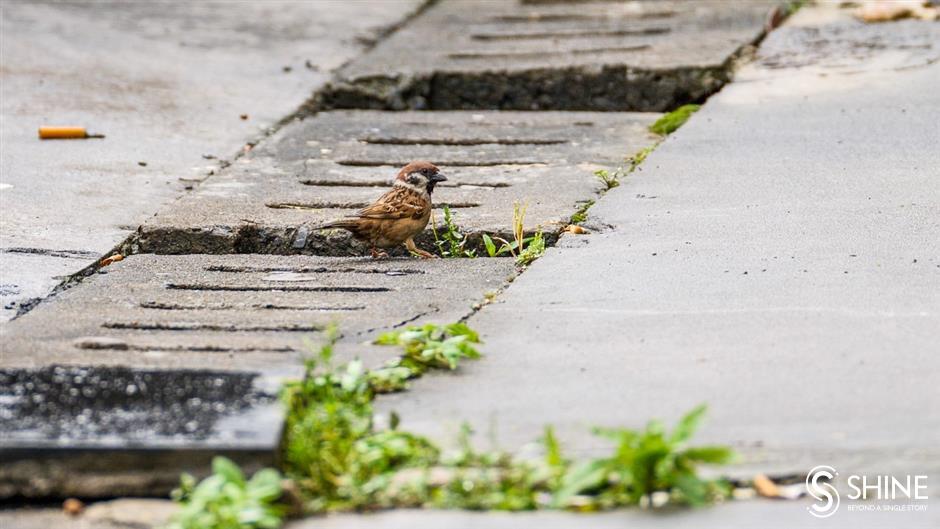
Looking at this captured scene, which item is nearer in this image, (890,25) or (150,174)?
(150,174)

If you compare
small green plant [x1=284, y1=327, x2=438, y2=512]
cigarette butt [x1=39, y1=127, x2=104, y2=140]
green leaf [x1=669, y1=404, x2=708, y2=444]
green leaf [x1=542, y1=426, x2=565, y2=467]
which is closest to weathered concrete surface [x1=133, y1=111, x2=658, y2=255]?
cigarette butt [x1=39, y1=127, x2=104, y2=140]

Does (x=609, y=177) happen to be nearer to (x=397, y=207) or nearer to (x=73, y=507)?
(x=397, y=207)

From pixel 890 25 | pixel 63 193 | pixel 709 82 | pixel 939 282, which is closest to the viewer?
pixel 939 282

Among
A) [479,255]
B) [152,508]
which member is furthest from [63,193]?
[152,508]

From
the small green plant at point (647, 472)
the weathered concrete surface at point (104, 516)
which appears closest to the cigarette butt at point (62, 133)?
the weathered concrete surface at point (104, 516)

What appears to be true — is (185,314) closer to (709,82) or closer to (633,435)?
(633,435)

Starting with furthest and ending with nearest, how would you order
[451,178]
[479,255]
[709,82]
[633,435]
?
[709,82] → [451,178] → [479,255] → [633,435]

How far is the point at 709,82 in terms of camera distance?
281 inches

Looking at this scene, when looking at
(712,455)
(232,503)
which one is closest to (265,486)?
(232,503)

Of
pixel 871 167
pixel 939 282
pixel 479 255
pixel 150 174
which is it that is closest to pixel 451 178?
pixel 479 255

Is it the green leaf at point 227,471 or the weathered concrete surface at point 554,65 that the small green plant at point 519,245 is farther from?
the weathered concrete surface at point 554,65

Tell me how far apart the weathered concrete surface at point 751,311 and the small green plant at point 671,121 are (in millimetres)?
127

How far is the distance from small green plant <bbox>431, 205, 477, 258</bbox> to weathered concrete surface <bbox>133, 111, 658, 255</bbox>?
0.04 metres

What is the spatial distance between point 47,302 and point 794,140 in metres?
3.30
